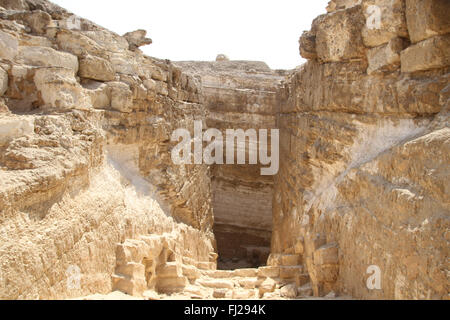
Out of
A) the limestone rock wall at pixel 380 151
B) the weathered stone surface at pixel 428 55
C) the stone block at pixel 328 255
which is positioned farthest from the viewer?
the stone block at pixel 328 255

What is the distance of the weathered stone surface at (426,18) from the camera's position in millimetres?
2511

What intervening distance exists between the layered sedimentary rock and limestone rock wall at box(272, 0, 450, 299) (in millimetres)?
7815

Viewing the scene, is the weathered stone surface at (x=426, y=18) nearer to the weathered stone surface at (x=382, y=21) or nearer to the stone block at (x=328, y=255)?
the weathered stone surface at (x=382, y=21)

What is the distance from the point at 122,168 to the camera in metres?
4.35

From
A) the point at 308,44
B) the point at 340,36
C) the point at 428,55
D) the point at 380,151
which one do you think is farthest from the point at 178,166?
the point at 428,55

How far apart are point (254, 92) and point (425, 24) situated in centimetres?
1032

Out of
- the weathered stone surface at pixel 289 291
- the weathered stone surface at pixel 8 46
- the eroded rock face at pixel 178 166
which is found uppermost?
the weathered stone surface at pixel 8 46

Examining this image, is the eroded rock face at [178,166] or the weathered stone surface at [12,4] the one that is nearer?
the eroded rock face at [178,166]

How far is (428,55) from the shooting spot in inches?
104

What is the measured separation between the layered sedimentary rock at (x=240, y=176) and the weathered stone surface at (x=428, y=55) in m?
9.49

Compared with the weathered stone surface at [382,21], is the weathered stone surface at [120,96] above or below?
below

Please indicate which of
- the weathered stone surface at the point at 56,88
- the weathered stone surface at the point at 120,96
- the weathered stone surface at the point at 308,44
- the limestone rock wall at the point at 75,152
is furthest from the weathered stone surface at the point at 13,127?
the weathered stone surface at the point at 308,44

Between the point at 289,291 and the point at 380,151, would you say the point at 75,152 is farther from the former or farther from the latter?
the point at 380,151

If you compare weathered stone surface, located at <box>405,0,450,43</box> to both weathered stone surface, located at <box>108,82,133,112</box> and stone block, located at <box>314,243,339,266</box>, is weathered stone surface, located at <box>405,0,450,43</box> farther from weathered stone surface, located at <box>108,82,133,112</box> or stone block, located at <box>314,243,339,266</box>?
weathered stone surface, located at <box>108,82,133,112</box>
